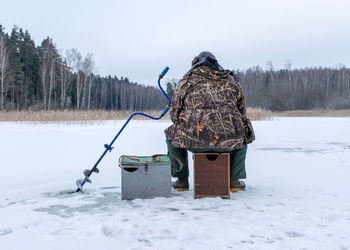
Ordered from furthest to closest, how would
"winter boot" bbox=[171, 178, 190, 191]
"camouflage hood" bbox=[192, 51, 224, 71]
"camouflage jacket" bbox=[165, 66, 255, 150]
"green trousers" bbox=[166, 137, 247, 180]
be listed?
"winter boot" bbox=[171, 178, 190, 191] → "green trousers" bbox=[166, 137, 247, 180] → "camouflage hood" bbox=[192, 51, 224, 71] → "camouflage jacket" bbox=[165, 66, 255, 150]

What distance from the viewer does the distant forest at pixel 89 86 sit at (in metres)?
33.9

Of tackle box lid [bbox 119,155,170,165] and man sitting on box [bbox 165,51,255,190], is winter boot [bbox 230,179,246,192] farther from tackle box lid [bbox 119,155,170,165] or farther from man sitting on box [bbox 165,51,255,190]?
tackle box lid [bbox 119,155,170,165]

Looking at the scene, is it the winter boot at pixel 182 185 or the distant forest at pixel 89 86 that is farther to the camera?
the distant forest at pixel 89 86

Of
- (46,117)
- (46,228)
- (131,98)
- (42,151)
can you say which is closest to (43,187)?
(46,228)

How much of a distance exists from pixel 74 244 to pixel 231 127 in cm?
135

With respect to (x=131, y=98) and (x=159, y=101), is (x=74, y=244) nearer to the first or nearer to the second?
(x=131, y=98)

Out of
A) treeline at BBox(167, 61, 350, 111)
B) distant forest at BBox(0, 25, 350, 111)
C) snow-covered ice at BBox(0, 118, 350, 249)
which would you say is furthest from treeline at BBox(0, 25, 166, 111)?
snow-covered ice at BBox(0, 118, 350, 249)

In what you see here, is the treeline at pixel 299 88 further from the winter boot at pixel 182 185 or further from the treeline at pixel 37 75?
the winter boot at pixel 182 185

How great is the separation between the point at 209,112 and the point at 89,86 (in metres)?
40.6

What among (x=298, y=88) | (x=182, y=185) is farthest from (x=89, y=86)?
(x=182, y=185)

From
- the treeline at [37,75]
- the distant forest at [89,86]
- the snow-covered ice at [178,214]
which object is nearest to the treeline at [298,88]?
the distant forest at [89,86]

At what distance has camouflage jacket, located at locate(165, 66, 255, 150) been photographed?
224cm

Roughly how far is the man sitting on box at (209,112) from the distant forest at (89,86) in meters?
26.8

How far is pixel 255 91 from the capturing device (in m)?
54.2
